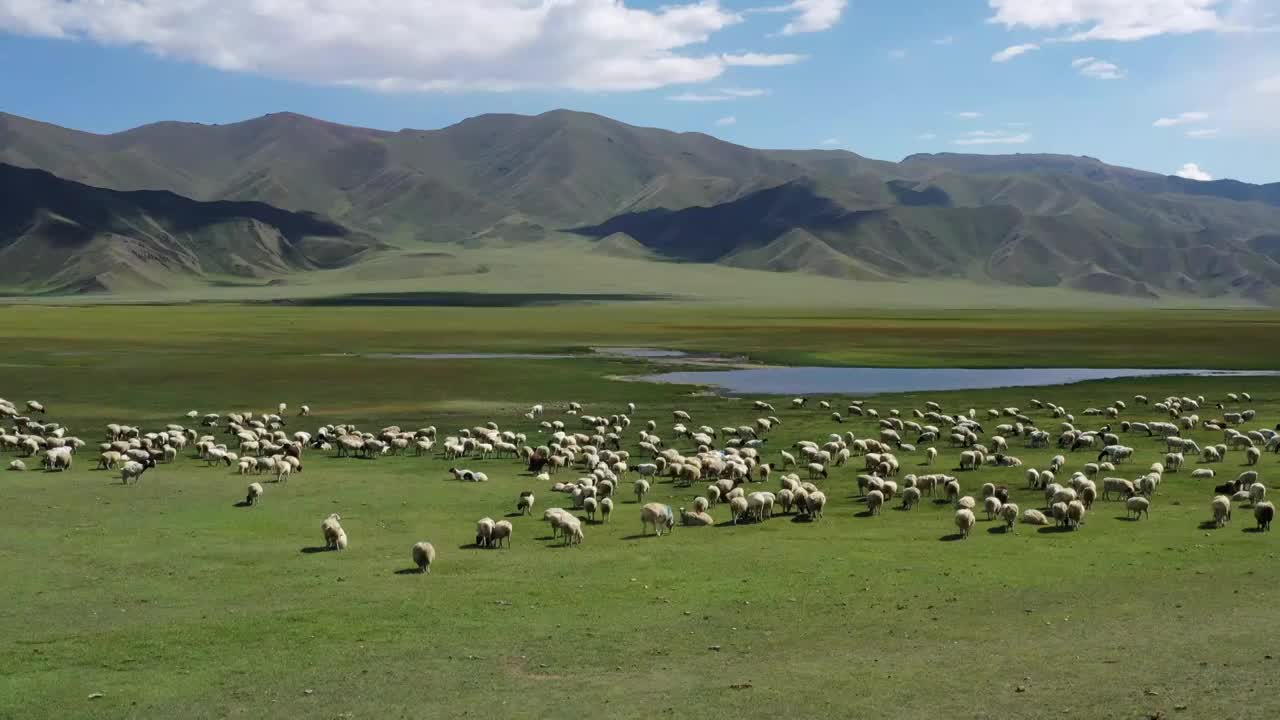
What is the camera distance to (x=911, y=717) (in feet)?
47.2

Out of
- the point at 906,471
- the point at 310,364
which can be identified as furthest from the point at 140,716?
the point at 310,364

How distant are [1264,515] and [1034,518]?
15.5ft

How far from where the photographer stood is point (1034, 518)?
26.2 metres

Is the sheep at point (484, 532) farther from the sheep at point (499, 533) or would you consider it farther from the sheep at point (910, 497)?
the sheep at point (910, 497)

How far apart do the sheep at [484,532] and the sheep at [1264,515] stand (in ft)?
54.3

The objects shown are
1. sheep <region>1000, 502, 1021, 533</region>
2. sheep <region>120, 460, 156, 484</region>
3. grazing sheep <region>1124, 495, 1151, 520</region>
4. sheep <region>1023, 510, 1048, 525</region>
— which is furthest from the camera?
sheep <region>120, 460, 156, 484</region>

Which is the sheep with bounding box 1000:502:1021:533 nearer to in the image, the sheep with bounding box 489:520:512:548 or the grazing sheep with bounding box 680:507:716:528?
the grazing sheep with bounding box 680:507:716:528

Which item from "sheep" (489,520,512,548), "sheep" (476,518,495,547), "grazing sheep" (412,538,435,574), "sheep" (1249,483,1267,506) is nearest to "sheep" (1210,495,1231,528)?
"sheep" (1249,483,1267,506)

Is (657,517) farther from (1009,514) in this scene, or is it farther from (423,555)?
(1009,514)

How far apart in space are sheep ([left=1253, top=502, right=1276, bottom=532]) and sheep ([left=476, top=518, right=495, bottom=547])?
1655cm

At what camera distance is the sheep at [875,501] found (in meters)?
28.2

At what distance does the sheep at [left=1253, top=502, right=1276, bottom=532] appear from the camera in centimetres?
2500

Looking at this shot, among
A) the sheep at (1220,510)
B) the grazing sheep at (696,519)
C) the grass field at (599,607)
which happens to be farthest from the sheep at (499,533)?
the sheep at (1220,510)

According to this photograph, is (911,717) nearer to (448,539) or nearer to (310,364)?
(448,539)
